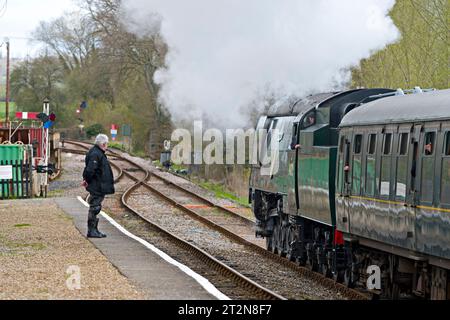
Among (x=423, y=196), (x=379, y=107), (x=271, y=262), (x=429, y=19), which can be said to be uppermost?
(x=429, y=19)

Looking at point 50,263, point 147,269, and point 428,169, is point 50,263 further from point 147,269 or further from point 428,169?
point 428,169

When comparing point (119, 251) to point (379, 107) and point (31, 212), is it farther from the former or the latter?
point (31, 212)

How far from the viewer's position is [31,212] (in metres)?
27.1

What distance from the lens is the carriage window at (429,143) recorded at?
38.8 feet

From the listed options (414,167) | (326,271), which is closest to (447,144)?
(414,167)

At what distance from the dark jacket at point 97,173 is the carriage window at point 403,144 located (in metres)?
7.12

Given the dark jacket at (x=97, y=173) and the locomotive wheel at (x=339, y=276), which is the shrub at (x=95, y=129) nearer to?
the dark jacket at (x=97, y=173)

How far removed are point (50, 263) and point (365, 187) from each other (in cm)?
505

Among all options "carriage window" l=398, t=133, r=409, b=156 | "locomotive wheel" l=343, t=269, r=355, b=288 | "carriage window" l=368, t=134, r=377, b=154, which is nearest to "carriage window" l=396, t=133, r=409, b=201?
"carriage window" l=398, t=133, r=409, b=156

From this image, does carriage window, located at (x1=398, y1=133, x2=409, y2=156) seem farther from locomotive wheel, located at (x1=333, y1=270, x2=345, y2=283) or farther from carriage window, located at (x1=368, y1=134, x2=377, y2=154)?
locomotive wheel, located at (x1=333, y1=270, x2=345, y2=283)

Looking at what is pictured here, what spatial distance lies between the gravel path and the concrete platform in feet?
0.68

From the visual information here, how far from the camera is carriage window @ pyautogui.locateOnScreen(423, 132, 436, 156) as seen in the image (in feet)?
38.8

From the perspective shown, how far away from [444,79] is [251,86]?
5.44 metres
